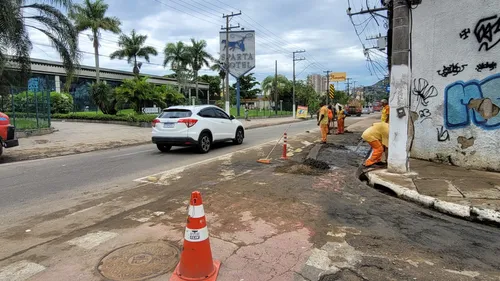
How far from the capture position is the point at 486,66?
7418 millimetres

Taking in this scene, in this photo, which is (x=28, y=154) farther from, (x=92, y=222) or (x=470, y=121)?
(x=470, y=121)

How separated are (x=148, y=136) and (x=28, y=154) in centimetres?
635

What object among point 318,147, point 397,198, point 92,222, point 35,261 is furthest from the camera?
point 318,147

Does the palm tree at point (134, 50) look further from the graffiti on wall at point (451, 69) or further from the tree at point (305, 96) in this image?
the graffiti on wall at point (451, 69)

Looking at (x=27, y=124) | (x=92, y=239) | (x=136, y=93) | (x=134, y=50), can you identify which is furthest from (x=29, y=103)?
(x=134, y=50)

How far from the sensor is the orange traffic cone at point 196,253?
3.05 meters

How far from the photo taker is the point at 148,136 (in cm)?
1714

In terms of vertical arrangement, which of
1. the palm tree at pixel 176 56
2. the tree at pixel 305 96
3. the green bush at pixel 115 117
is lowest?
the green bush at pixel 115 117

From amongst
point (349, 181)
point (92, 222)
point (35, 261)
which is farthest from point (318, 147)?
point (35, 261)

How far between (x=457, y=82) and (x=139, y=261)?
26.3ft

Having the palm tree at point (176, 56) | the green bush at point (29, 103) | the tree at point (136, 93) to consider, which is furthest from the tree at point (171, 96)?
the palm tree at point (176, 56)

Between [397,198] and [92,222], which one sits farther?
[397,198]

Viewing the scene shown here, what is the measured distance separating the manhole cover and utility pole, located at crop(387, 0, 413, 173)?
Result: 539cm

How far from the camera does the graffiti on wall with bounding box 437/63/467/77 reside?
7842mm
